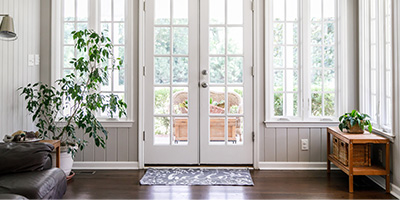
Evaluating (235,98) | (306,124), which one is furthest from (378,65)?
(235,98)

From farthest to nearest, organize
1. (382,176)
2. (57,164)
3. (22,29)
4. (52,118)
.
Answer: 1. (52,118)
2. (22,29)
3. (382,176)
4. (57,164)

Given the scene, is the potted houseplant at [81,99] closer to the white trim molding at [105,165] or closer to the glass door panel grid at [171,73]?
the white trim molding at [105,165]

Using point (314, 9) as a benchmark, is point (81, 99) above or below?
below

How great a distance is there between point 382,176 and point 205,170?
1.81 metres

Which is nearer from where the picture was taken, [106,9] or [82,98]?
[82,98]

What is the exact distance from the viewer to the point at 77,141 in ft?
14.3

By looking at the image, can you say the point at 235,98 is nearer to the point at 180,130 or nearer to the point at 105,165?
the point at 180,130

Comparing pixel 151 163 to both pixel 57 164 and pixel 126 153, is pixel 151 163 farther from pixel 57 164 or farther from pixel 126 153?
pixel 57 164

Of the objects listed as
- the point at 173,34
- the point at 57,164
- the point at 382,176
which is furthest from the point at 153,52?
the point at 382,176

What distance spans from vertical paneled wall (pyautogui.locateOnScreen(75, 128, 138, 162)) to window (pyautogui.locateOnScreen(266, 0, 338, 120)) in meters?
1.64

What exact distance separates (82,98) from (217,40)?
65.1 inches

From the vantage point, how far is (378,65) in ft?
12.5

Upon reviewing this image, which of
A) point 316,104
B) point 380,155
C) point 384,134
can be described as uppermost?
→ point 316,104

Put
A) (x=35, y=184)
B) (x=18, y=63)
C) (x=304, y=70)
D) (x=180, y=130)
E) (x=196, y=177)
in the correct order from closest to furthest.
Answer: (x=35, y=184) < (x=18, y=63) < (x=196, y=177) < (x=304, y=70) < (x=180, y=130)
